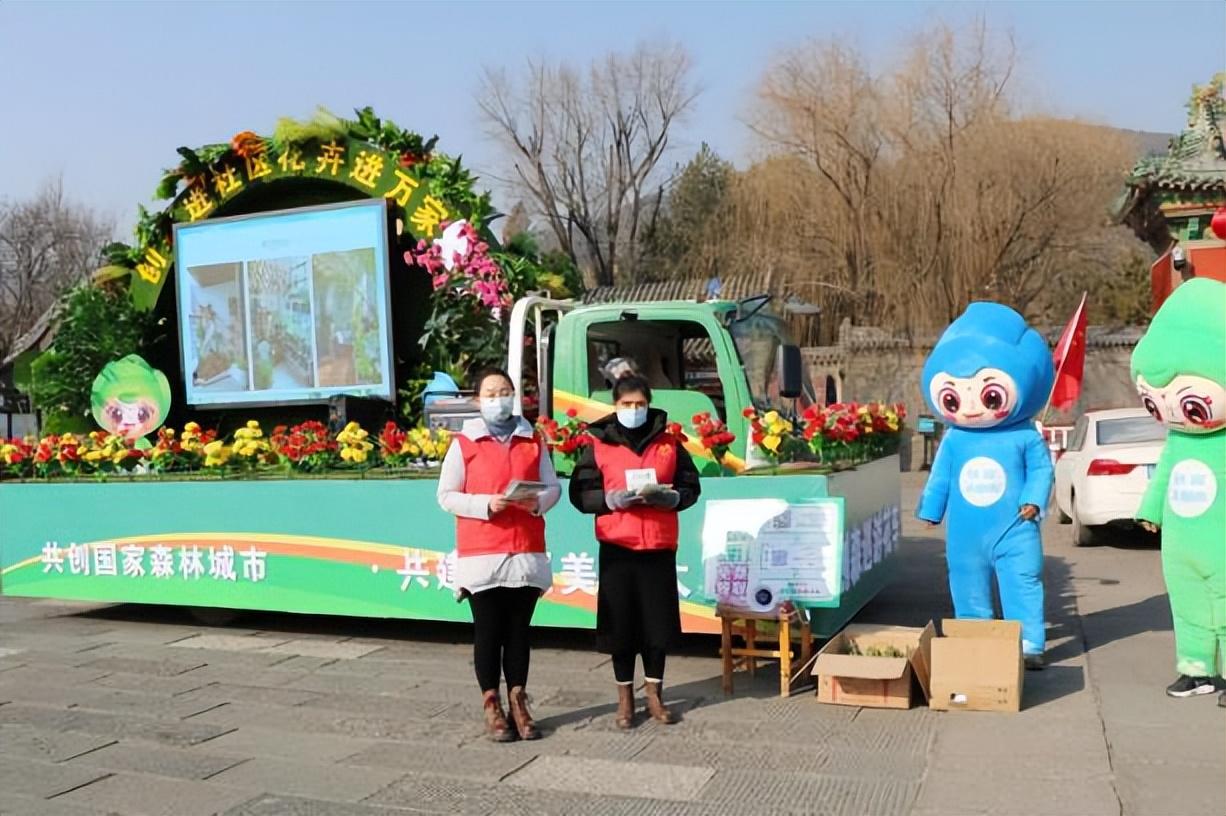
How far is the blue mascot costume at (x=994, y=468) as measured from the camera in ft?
20.7

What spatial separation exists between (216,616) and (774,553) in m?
5.01

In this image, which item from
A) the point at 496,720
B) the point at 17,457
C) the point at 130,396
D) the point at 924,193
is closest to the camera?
the point at 496,720

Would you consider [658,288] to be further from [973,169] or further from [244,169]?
[244,169]

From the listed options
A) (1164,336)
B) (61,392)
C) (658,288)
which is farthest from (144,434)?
(658,288)

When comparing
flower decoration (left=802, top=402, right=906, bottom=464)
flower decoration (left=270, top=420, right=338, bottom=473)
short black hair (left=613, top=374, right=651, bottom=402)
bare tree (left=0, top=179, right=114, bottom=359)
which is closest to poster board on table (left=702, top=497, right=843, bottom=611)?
flower decoration (left=802, top=402, right=906, bottom=464)

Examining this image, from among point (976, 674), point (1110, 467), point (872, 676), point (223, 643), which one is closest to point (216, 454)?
point (223, 643)

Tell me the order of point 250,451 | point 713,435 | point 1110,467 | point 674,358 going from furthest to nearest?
point 1110,467 → point 250,451 → point 674,358 → point 713,435

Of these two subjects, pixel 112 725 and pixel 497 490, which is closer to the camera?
pixel 497 490

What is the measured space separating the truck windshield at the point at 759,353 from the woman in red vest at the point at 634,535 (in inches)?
74.7

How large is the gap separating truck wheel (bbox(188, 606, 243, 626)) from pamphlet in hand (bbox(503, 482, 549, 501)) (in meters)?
4.67

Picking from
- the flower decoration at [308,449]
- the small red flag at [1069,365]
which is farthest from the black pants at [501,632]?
the small red flag at [1069,365]

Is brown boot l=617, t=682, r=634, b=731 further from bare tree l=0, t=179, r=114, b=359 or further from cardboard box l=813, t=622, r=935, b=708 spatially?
bare tree l=0, t=179, r=114, b=359

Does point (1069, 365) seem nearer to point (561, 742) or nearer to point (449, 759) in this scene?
point (561, 742)

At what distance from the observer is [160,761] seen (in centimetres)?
514
